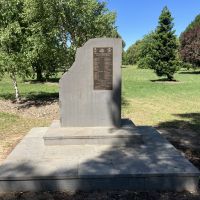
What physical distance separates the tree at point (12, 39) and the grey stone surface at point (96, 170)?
281 inches

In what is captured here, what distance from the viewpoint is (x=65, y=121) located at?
8.39 meters

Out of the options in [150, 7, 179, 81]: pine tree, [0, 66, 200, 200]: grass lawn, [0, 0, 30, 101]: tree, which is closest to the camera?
[0, 66, 200, 200]: grass lawn

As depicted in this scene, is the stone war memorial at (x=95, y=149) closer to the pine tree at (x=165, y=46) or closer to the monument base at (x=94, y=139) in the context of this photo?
the monument base at (x=94, y=139)

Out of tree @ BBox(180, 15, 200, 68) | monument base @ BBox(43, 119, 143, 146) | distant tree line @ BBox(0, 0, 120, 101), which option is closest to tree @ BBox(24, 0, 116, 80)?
distant tree line @ BBox(0, 0, 120, 101)

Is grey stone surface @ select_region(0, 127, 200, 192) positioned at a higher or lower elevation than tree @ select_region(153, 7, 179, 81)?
lower

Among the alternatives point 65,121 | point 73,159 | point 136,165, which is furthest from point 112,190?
point 65,121

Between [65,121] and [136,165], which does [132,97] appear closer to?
[65,121]

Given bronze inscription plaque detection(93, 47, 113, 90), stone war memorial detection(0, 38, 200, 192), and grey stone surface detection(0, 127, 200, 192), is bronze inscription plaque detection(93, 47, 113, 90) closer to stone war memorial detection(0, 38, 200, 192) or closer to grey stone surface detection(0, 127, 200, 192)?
stone war memorial detection(0, 38, 200, 192)

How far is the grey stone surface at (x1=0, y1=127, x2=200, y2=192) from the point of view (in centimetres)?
573

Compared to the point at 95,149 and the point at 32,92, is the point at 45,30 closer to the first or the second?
the point at 32,92

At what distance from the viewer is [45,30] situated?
46.9 feet

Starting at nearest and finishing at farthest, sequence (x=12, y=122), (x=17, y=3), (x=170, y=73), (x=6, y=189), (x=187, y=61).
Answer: (x=6, y=189), (x=12, y=122), (x=17, y=3), (x=170, y=73), (x=187, y=61)

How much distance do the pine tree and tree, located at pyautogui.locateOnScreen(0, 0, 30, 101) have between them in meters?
18.9

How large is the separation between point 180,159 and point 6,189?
10.6ft
